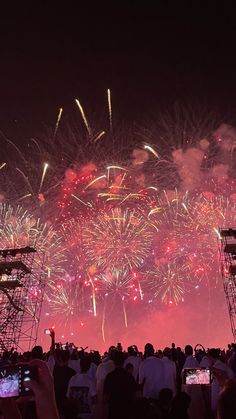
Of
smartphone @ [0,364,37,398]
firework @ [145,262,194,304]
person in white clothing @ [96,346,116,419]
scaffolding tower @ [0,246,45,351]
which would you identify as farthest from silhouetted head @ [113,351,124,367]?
firework @ [145,262,194,304]

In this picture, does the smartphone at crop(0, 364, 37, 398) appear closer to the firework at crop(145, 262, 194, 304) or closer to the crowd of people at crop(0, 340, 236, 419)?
the crowd of people at crop(0, 340, 236, 419)

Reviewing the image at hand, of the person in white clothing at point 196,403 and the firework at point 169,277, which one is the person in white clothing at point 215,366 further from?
the firework at point 169,277

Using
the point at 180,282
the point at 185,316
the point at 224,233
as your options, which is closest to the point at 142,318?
the point at 185,316

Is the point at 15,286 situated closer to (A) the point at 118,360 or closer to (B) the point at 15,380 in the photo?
(A) the point at 118,360

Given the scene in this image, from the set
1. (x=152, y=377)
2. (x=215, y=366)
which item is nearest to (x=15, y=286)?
(x=152, y=377)

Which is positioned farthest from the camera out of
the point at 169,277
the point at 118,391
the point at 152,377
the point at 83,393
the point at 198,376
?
the point at 169,277

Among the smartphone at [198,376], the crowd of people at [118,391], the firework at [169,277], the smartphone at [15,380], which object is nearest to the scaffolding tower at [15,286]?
the firework at [169,277]

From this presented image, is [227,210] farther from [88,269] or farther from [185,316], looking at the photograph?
[185,316]
